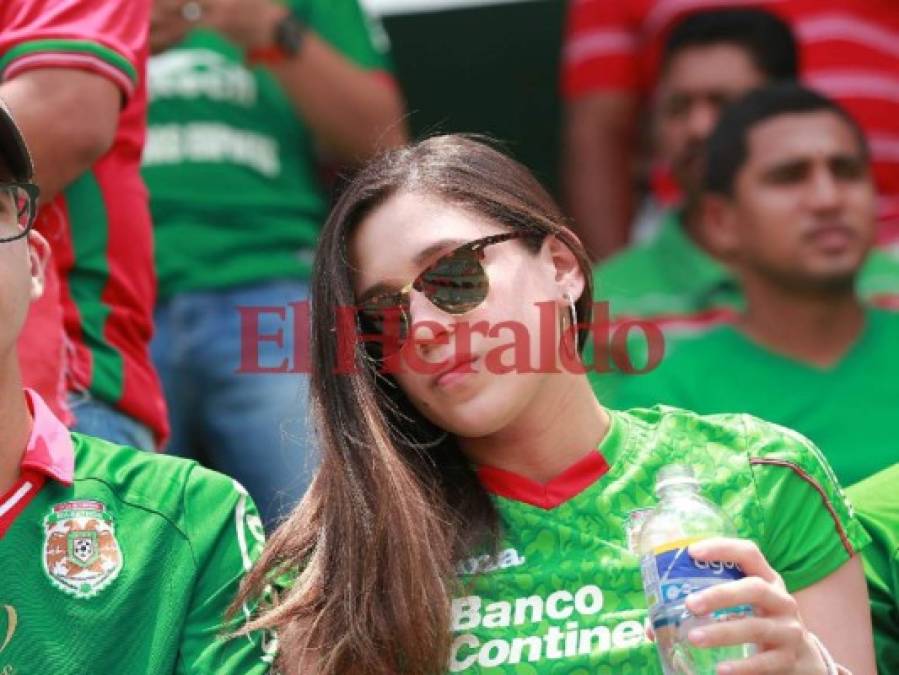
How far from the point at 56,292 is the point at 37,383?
17 cm

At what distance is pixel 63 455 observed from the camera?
2.31m

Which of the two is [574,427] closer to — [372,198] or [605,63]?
[372,198]

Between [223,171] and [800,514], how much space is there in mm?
1814

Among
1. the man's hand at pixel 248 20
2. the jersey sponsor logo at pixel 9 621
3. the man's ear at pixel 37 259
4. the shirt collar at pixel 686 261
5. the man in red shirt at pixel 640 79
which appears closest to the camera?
the jersey sponsor logo at pixel 9 621

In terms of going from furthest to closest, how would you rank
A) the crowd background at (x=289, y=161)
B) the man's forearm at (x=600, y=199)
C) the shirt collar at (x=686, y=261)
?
the man's forearm at (x=600, y=199)
the shirt collar at (x=686, y=261)
the crowd background at (x=289, y=161)

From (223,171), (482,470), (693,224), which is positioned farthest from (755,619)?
(693,224)

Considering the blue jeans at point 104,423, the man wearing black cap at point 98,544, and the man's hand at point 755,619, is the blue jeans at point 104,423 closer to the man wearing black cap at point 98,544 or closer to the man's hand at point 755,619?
the man wearing black cap at point 98,544

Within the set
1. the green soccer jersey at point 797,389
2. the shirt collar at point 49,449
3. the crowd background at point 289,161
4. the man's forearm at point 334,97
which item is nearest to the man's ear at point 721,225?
the crowd background at point 289,161

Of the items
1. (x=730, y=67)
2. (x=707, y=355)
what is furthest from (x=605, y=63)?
(x=707, y=355)

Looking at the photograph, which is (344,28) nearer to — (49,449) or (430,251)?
(430,251)

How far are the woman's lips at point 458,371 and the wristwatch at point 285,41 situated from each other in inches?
60.4

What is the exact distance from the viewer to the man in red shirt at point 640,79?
436 cm

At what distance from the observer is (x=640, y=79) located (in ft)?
15.0

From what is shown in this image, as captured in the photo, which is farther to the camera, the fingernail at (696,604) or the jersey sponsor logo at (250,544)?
the jersey sponsor logo at (250,544)
